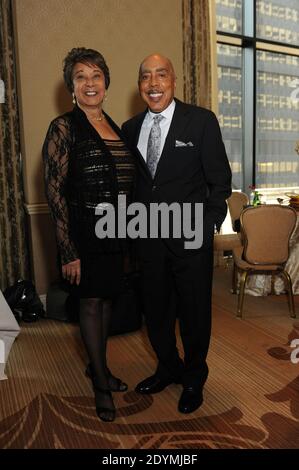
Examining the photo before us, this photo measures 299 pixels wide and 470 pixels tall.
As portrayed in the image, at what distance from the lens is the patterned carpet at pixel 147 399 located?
1.95m

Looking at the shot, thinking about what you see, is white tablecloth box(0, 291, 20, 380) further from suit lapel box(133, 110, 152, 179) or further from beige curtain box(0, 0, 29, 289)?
suit lapel box(133, 110, 152, 179)

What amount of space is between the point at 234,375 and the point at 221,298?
1.67 metres

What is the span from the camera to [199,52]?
5.03 meters

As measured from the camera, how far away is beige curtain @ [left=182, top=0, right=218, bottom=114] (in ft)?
16.2

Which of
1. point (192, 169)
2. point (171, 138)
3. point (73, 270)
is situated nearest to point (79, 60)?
point (171, 138)

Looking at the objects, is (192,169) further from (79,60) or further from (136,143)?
(79,60)

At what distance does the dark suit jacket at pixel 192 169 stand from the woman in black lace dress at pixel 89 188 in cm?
16

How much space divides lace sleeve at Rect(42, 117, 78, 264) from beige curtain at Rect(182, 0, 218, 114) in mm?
3281

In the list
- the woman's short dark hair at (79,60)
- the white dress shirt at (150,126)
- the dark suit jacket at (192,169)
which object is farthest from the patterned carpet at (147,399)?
the woman's short dark hair at (79,60)

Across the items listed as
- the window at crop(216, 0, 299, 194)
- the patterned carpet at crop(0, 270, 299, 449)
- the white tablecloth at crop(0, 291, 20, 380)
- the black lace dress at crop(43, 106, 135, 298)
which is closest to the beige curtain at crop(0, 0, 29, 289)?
the patterned carpet at crop(0, 270, 299, 449)

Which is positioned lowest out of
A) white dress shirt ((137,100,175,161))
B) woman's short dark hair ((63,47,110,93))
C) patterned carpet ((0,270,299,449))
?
patterned carpet ((0,270,299,449))

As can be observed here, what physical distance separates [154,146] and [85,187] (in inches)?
15.5
